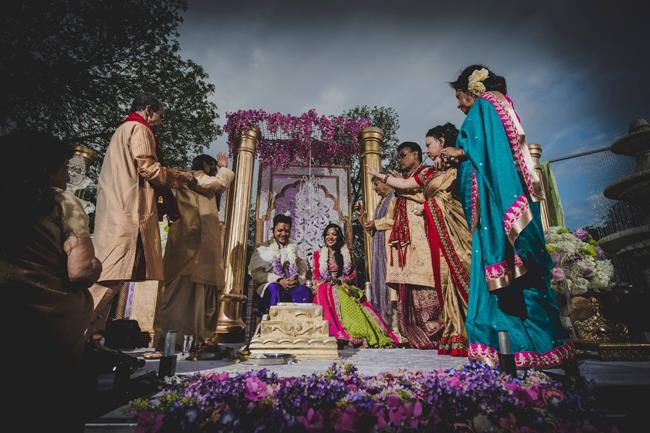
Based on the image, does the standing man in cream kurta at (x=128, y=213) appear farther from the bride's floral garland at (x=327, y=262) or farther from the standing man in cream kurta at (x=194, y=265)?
the bride's floral garland at (x=327, y=262)

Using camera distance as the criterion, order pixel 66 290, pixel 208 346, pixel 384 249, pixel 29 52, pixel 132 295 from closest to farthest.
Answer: pixel 66 290 → pixel 208 346 → pixel 132 295 → pixel 384 249 → pixel 29 52

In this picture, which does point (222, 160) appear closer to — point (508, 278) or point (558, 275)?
point (508, 278)

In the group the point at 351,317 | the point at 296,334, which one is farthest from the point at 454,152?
the point at 351,317

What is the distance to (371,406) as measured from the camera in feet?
4.03

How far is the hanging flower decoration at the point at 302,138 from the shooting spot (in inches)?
279

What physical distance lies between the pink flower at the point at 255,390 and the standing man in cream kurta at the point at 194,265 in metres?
2.74

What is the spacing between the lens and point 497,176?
234cm

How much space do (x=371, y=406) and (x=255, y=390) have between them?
507 mm

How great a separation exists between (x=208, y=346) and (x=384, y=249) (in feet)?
10.8

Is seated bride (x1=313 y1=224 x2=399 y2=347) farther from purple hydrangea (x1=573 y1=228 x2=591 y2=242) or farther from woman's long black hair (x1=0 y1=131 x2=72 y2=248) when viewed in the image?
woman's long black hair (x1=0 y1=131 x2=72 y2=248)

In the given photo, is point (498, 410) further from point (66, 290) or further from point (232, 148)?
point (232, 148)

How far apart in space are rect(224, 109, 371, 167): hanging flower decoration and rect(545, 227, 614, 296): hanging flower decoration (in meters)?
4.71

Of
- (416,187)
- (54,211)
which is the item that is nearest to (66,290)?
(54,211)

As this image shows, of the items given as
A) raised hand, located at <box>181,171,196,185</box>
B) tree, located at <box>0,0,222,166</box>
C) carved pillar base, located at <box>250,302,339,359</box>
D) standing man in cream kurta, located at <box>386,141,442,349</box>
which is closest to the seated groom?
carved pillar base, located at <box>250,302,339,359</box>
